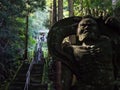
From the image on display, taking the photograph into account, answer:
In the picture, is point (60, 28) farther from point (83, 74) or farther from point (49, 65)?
point (49, 65)

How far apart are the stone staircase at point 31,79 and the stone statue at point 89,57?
34.2ft

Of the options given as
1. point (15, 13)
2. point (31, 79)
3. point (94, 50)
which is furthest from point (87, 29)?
point (31, 79)

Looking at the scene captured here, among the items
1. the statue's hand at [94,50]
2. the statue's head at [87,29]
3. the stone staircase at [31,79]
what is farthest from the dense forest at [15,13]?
the statue's hand at [94,50]

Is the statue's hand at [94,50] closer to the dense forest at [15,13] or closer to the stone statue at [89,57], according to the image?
the stone statue at [89,57]

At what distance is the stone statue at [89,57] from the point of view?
537cm

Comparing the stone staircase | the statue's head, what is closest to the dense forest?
the stone staircase

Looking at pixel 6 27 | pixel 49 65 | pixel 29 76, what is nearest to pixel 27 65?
pixel 49 65

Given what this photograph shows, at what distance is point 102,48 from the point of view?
542cm

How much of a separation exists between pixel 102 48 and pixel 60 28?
2.56 ft

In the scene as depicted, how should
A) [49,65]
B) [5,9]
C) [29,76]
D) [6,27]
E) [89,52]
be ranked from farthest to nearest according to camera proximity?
[49,65]
[29,76]
[6,27]
[5,9]
[89,52]

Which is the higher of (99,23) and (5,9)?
(5,9)

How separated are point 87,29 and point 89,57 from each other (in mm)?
479

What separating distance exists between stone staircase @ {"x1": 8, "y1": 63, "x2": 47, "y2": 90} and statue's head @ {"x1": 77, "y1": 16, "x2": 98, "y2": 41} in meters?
10.5

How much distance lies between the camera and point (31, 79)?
17469 mm
